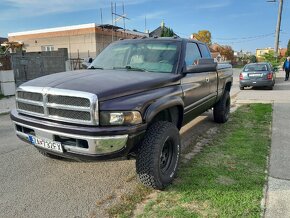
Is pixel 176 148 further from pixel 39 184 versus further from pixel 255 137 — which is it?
pixel 255 137

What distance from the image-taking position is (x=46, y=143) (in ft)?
10.9

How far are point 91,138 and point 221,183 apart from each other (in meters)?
1.84

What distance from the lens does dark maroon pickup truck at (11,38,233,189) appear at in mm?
3010

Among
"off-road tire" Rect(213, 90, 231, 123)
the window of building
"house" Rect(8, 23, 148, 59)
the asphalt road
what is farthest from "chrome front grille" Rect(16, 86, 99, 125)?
the window of building

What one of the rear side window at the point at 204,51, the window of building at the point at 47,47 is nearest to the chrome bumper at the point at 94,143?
the rear side window at the point at 204,51

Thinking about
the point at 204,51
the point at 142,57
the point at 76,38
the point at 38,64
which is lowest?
the point at 38,64

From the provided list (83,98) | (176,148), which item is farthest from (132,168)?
(83,98)

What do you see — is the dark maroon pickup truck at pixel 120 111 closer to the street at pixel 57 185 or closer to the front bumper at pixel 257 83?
the street at pixel 57 185

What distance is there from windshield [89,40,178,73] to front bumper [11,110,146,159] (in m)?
1.37

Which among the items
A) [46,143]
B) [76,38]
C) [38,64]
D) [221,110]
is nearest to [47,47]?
Result: [76,38]

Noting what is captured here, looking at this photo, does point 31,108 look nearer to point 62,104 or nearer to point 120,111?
point 62,104

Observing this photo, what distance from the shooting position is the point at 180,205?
126 inches

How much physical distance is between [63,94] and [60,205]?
127 centimetres

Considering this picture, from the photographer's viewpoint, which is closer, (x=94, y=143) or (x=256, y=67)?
(x=94, y=143)
